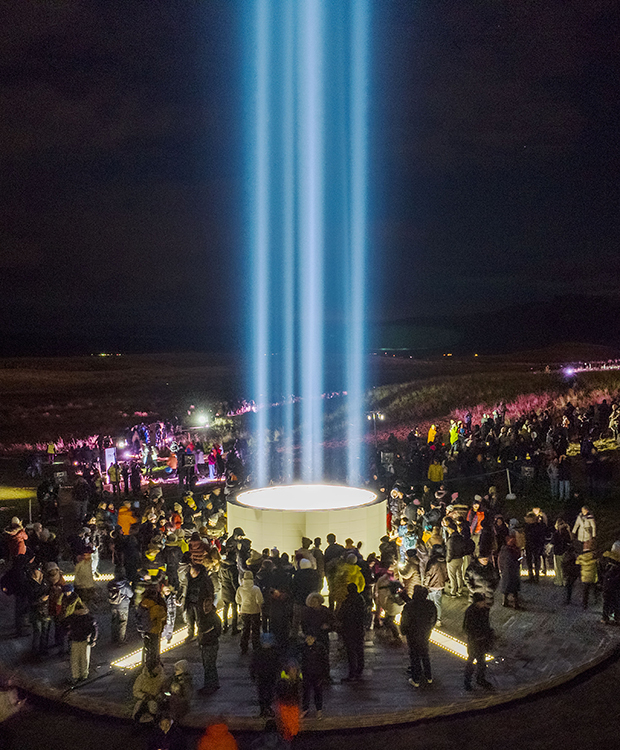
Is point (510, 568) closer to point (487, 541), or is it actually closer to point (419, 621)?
point (487, 541)

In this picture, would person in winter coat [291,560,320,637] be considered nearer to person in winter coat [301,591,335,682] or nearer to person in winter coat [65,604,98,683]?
person in winter coat [301,591,335,682]

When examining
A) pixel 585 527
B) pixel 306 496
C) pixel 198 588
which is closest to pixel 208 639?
pixel 198 588

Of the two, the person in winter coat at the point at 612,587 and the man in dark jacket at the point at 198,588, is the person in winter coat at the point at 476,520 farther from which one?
the man in dark jacket at the point at 198,588

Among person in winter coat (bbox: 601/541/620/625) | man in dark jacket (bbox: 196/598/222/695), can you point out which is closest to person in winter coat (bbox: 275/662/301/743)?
man in dark jacket (bbox: 196/598/222/695)

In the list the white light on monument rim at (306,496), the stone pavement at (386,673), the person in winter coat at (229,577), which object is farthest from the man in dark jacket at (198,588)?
the white light on monument rim at (306,496)

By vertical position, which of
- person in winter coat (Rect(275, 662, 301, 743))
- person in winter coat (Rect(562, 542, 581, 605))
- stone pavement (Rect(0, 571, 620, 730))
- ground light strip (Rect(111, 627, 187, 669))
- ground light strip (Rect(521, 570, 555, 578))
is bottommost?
ground light strip (Rect(521, 570, 555, 578))

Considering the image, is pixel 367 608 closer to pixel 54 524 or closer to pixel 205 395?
pixel 54 524

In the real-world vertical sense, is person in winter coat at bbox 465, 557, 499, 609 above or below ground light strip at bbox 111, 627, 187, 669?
above
